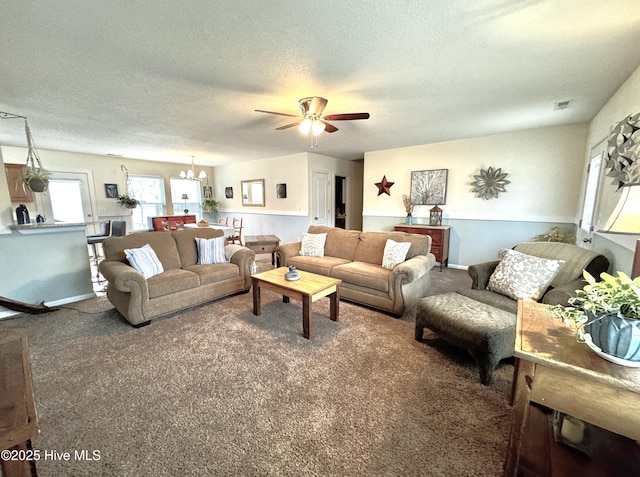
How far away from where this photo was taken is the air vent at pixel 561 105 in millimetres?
2889

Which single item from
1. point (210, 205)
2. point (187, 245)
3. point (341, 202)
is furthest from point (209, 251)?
point (210, 205)

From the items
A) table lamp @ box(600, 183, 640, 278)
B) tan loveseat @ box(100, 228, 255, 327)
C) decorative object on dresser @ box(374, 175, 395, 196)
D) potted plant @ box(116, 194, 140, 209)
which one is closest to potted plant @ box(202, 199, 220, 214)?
potted plant @ box(116, 194, 140, 209)

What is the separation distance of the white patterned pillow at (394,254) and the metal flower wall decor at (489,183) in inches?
94.8

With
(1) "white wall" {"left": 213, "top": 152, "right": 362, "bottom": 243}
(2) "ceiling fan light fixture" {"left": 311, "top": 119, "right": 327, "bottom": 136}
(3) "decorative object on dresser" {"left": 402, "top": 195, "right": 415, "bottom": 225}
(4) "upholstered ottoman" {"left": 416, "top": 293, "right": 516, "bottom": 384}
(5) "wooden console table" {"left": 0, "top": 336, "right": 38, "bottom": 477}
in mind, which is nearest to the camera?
(5) "wooden console table" {"left": 0, "top": 336, "right": 38, "bottom": 477}

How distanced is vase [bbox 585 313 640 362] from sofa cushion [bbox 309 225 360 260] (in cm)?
288

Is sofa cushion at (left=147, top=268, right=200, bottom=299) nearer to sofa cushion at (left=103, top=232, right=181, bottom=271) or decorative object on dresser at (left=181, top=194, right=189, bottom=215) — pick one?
sofa cushion at (left=103, top=232, right=181, bottom=271)

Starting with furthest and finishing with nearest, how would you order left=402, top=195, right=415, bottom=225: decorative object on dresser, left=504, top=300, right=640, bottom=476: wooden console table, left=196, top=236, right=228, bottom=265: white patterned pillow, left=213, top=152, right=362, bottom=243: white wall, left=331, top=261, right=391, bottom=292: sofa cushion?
left=213, top=152, right=362, bottom=243: white wall
left=402, top=195, right=415, bottom=225: decorative object on dresser
left=196, top=236, right=228, bottom=265: white patterned pillow
left=331, top=261, right=391, bottom=292: sofa cushion
left=504, top=300, right=640, bottom=476: wooden console table

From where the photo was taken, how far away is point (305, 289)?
2.52m

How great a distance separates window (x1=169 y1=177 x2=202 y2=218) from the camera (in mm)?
7996

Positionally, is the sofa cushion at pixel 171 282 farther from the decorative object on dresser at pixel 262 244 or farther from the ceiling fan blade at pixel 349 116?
the ceiling fan blade at pixel 349 116

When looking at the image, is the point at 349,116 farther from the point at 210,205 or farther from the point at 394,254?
the point at 210,205

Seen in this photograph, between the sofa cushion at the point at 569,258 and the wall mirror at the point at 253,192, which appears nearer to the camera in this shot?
the sofa cushion at the point at 569,258

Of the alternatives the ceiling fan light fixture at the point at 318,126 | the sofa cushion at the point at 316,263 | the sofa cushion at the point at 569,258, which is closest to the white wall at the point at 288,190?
the sofa cushion at the point at 316,263

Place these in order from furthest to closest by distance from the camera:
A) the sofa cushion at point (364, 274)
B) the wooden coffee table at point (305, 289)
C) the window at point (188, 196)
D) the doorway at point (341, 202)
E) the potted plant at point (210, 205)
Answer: the potted plant at point (210, 205) < the window at point (188, 196) < the doorway at point (341, 202) < the sofa cushion at point (364, 274) < the wooden coffee table at point (305, 289)
